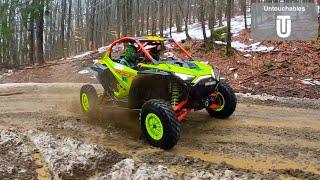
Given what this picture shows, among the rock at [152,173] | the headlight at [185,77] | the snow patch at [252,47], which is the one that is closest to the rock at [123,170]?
the rock at [152,173]

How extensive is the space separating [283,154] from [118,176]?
2.58 metres

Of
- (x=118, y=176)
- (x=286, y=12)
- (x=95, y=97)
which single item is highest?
(x=286, y=12)

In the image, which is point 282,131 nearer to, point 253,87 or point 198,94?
point 198,94

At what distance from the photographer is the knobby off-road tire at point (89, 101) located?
8914 mm

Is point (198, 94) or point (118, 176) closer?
point (118, 176)

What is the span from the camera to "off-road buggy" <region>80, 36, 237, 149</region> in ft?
22.1

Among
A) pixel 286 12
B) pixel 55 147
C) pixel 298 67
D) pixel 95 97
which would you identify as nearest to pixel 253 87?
pixel 298 67

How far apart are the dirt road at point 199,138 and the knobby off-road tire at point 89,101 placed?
19cm

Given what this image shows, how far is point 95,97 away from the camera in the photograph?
8.92 m

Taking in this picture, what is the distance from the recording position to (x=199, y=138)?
7.31 meters

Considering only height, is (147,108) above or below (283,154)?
above

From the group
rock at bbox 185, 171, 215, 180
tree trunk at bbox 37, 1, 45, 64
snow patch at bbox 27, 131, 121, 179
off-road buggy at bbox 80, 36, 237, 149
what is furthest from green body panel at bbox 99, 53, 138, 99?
tree trunk at bbox 37, 1, 45, 64

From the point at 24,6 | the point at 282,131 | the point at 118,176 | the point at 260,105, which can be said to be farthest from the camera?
the point at 24,6

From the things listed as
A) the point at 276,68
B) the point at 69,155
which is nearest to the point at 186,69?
the point at 69,155
